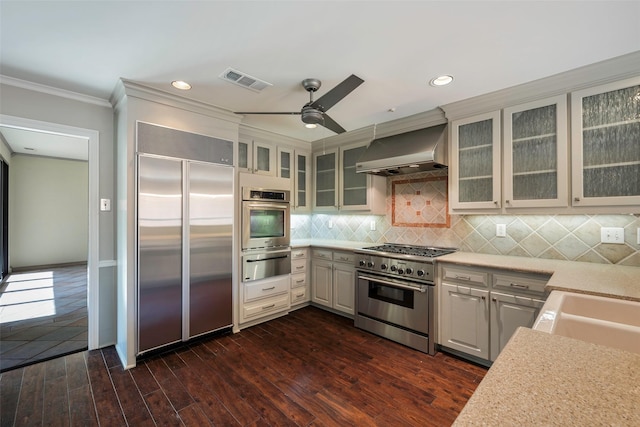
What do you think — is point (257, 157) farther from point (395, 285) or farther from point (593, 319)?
point (593, 319)

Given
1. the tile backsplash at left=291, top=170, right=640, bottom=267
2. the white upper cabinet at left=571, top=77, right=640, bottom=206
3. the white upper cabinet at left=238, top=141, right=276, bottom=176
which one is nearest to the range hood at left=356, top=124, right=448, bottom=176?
the tile backsplash at left=291, top=170, right=640, bottom=267

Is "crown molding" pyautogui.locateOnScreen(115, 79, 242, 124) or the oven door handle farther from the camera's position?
the oven door handle

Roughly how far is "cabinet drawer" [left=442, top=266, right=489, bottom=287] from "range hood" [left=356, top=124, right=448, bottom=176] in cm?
105

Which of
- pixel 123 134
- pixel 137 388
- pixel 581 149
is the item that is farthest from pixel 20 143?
pixel 581 149

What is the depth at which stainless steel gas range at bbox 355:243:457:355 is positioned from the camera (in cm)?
263

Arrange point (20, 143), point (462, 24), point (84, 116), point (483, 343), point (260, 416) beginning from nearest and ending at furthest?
point (462, 24), point (260, 416), point (483, 343), point (84, 116), point (20, 143)

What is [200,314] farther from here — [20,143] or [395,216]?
[20,143]

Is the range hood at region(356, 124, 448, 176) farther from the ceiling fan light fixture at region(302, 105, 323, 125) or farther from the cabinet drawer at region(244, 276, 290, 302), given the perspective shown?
the cabinet drawer at region(244, 276, 290, 302)

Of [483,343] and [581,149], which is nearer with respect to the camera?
[581,149]

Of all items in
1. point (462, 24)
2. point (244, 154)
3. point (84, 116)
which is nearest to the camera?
point (462, 24)

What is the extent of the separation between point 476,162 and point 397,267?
1.27 metres

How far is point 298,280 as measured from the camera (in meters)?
3.75

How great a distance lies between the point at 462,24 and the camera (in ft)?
5.34

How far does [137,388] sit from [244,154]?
2.57 m
